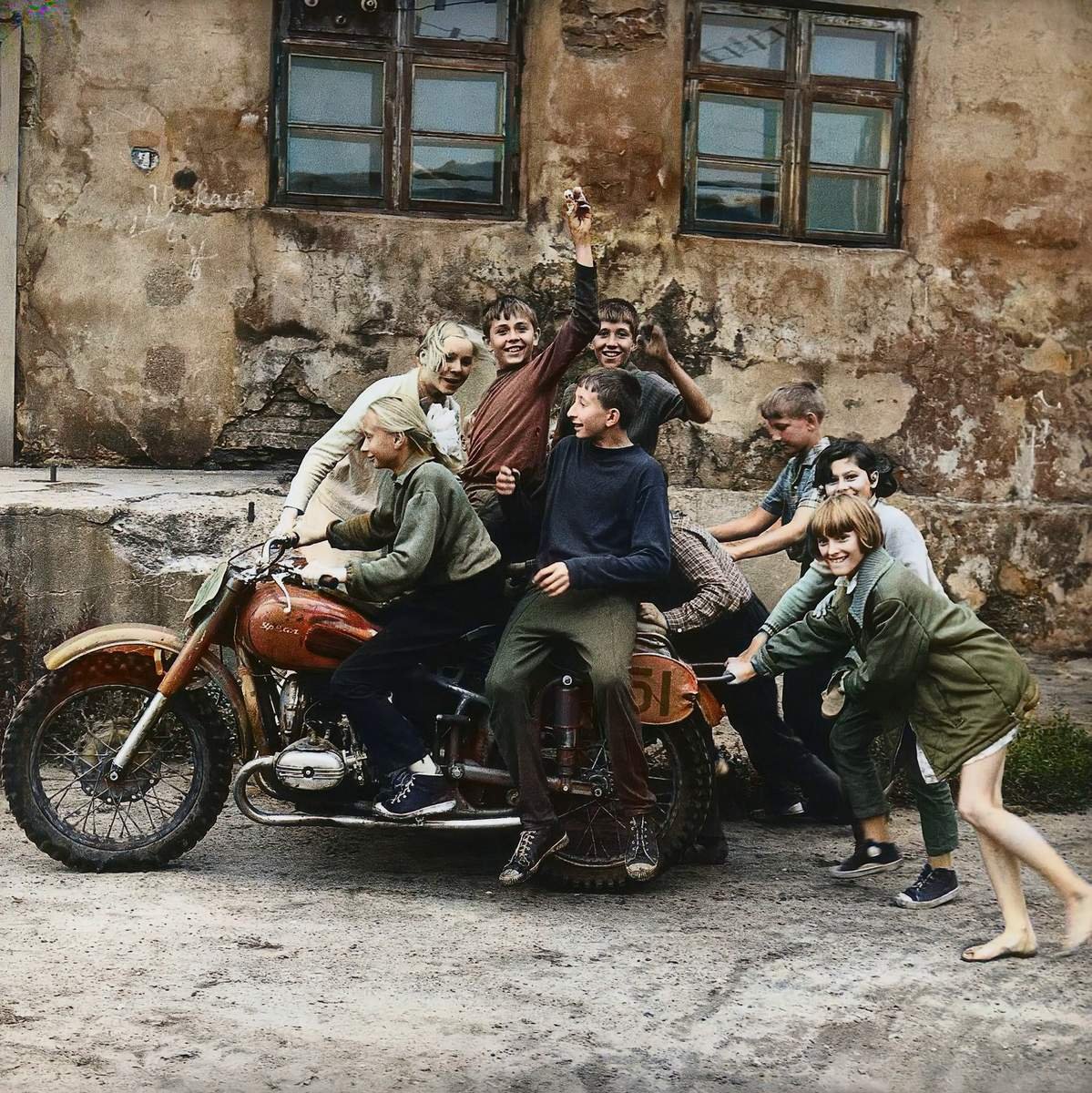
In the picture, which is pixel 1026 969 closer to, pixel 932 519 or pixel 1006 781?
pixel 1006 781

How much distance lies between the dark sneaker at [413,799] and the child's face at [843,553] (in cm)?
142

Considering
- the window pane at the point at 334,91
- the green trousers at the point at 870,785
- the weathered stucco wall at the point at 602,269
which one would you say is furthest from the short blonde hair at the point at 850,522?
the window pane at the point at 334,91

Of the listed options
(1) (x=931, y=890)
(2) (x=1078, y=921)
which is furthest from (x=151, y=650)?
(2) (x=1078, y=921)

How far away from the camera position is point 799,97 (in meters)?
8.77

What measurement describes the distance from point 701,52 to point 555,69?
0.87m

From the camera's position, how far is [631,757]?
491 centimetres

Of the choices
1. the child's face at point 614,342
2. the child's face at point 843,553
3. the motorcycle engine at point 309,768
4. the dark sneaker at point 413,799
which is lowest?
the dark sneaker at point 413,799

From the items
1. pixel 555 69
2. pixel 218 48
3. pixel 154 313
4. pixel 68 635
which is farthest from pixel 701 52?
pixel 68 635

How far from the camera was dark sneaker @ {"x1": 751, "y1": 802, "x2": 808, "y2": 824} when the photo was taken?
6039 mm

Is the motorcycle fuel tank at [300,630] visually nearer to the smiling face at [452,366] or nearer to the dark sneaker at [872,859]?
the smiling face at [452,366]

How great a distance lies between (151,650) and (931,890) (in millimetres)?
2630

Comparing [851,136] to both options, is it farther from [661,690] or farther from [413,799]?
[413,799]

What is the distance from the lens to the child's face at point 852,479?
5.30m

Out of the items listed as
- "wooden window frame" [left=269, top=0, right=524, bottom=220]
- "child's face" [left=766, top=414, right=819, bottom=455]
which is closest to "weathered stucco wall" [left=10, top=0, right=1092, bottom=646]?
"wooden window frame" [left=269, top=0, right=524, bottom=220]
